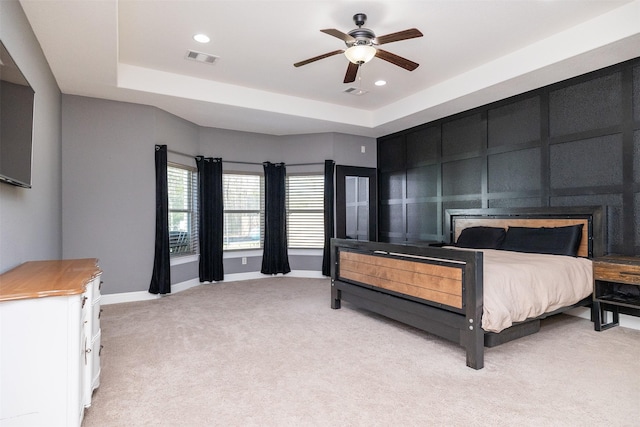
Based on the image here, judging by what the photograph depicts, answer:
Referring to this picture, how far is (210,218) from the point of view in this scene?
5.79 meters

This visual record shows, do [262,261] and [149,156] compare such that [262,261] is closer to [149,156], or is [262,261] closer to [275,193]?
[275,193]

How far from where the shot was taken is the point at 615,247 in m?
3.64

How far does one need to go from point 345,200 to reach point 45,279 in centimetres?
507

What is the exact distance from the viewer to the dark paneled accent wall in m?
3.57

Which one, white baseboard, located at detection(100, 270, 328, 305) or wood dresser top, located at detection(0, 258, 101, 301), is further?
white baseboard, located at detection(100, 270, 328, 305)

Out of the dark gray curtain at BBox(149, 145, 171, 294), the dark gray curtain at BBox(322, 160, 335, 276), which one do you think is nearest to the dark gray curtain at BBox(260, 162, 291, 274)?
the dark gray curtain at BBox(322, 160, 335, 276)

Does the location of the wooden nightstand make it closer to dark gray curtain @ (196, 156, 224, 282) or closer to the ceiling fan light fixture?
the ceiling fan light fixture

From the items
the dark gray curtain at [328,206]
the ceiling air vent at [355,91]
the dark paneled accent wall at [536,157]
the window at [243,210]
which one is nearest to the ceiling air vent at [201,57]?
the ceiling air vent at [355,91]

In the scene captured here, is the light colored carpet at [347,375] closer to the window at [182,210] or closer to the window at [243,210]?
the window at [182,210]

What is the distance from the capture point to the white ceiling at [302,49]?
3.05 metres

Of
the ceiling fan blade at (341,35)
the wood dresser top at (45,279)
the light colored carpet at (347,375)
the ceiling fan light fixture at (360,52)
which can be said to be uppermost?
the ceiling fan blade at (341,35)

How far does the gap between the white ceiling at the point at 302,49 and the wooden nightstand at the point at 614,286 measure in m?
2.03

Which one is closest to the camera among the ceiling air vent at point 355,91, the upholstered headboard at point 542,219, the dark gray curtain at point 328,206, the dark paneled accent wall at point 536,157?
the dark paneled accent wall at point 536,157

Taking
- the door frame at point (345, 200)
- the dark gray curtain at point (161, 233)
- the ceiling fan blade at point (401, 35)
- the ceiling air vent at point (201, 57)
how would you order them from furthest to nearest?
the door frame at point (345, 200) < the dark gray curtain at point (161, 233) < the ceiling air vent at point (201, 57) < the ceiling fan blade at point (401, 35)
